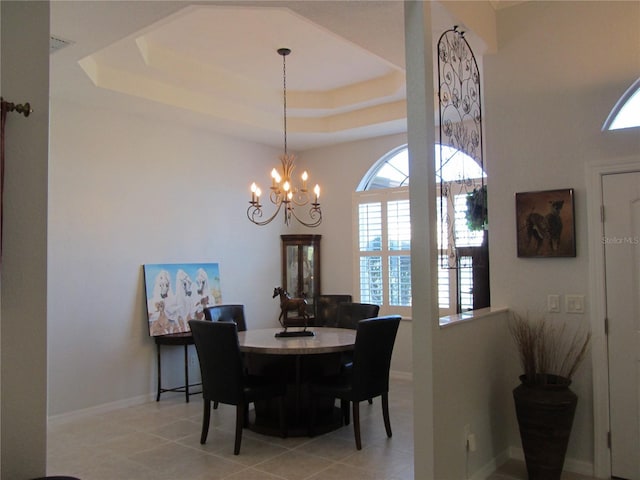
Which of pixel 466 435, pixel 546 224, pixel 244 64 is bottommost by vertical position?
pixel 466 435

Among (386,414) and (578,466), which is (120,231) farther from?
(578,466)

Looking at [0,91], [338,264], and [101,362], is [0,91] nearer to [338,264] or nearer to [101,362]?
[101,362]

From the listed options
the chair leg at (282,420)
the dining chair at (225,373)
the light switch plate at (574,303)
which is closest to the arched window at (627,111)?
the light switch plate at (574,303)

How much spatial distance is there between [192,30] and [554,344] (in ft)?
12.4

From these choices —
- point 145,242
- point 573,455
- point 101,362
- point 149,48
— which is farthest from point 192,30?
point 573,455

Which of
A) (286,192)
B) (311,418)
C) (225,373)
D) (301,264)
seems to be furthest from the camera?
(301,264)

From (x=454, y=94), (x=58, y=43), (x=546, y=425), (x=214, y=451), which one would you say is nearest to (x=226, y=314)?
(x=214, y=451)

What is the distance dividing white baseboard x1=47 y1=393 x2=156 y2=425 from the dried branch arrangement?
3808 mm

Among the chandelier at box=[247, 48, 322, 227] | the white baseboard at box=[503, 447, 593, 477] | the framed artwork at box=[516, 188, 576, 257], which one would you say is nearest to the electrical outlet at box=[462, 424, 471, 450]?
the white baseboard at box=[503, 447, 593, 477]

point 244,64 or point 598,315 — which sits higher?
point 244,64

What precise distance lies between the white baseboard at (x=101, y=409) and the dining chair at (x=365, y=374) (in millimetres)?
2129

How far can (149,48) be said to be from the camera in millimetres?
4531

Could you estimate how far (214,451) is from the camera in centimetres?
378

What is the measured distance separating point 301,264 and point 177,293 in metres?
1.87
